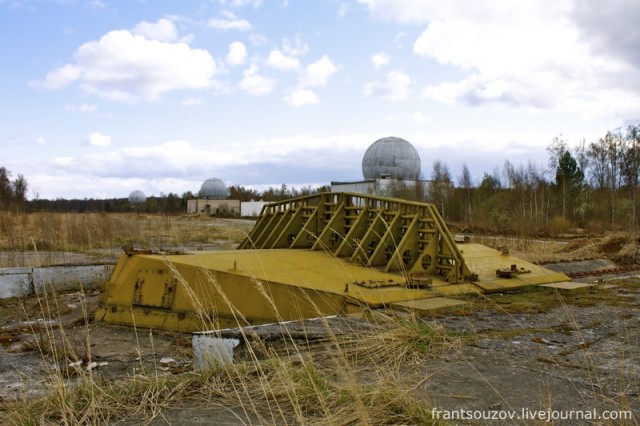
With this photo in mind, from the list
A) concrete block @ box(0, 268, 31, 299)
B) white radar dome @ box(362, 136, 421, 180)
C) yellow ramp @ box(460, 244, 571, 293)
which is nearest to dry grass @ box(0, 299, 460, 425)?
yellow ramp @ box(460, 244, 571, 293)

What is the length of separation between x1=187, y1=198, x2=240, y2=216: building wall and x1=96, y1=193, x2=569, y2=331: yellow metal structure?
6455 centimetres

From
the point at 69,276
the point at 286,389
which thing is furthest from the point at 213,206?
the point at 286,389

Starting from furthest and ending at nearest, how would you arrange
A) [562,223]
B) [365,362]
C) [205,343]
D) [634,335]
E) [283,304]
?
[562,223]
[283,304]
[634,335]
[205,343]
[365,362]

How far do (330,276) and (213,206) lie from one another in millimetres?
68672

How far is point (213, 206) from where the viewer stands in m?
74.5

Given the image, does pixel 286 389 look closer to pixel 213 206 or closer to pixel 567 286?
pixel 567 286

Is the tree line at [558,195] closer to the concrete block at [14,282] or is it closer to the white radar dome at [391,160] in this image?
the white radar dome at [391,160]

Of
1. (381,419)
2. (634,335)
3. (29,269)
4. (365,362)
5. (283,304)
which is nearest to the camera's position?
(381,419)

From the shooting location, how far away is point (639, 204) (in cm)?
3228

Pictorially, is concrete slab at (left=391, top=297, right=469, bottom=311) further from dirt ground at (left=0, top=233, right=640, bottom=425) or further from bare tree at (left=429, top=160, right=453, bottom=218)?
bare tree at (left=429, top=160, right=453, bottom=218)

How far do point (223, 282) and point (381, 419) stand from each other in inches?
175

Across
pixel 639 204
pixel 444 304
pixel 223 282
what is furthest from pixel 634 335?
pixel 639 204

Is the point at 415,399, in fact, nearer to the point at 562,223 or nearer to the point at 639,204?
the point at 562,223

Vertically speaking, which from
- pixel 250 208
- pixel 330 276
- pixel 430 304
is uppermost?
pixel 250 208
